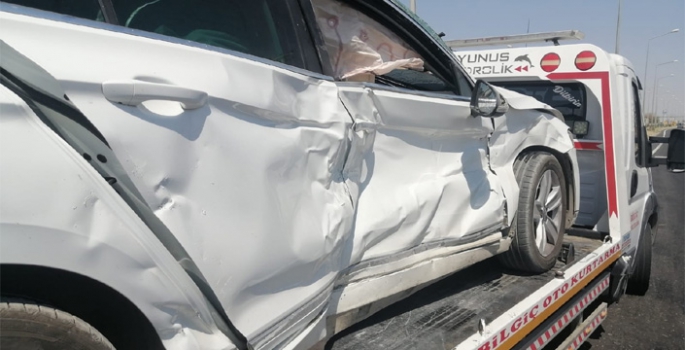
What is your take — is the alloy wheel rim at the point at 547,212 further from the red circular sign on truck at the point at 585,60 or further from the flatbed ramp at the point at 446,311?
the red circular sign on truck at the point at 585,60

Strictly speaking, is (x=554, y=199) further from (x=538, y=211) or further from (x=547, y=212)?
(x=538, y=211)

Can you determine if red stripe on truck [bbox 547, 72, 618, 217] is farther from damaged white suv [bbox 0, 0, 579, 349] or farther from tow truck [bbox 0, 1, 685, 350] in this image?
tow truck [bbox 0, 1, 685, 350]

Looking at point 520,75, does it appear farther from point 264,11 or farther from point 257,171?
point 257,171

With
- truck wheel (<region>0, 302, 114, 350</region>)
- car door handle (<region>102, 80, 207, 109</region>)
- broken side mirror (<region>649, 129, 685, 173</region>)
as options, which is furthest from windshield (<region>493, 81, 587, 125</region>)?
truck wheel (<region>0, 302, 114, 350</region>)

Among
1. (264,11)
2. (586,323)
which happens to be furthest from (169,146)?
(586,323)

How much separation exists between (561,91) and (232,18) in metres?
3.93

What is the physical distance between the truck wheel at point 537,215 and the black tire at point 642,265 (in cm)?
201

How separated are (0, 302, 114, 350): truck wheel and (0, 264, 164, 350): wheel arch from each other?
40 mm

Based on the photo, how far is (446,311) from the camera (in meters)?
2.98

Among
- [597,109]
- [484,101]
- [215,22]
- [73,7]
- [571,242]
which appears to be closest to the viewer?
[73,7]

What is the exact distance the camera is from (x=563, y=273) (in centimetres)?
364

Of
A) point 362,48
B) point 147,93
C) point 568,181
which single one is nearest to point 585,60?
point 568,181

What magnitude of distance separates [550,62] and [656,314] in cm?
279

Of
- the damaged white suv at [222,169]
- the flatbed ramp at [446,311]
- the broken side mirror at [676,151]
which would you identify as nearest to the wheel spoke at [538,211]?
the flatbed ramp at [446,311]
